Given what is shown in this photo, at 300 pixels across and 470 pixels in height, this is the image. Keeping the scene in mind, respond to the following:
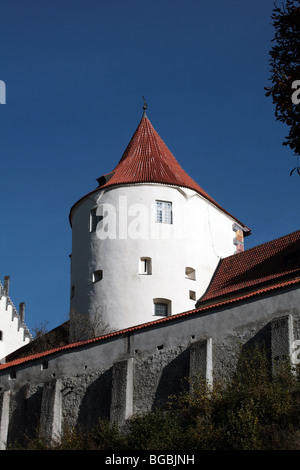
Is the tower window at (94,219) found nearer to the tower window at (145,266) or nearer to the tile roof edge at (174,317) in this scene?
the tower window at (145,266)

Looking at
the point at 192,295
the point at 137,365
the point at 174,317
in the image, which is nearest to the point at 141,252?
the point at 192,295

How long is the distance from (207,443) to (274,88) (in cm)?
1027

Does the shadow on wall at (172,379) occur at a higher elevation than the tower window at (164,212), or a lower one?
lower

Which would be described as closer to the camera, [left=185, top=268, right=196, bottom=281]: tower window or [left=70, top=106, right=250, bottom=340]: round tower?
[left=70, top=106, right=250, bottom=340]: round tower

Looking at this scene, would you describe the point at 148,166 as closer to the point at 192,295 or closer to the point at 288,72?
the point at 192,295

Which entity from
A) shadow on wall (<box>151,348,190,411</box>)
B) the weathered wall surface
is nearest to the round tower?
the weathered wall surface

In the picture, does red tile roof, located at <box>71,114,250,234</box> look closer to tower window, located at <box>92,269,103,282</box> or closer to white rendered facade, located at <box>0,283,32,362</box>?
tower window, located at <box>92,269,103,282</box>

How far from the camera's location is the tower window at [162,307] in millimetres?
37500

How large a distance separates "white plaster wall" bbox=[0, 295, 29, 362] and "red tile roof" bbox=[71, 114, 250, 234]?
11.7m

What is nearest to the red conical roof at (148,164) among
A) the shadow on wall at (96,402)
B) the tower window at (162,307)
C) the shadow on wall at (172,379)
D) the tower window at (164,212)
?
the tower window at (164,212)

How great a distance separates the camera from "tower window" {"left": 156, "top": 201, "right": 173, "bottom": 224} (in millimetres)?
39375

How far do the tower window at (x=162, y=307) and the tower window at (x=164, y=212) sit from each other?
3.85 m

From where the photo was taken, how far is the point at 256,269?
36.0 meters

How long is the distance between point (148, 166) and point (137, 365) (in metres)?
14.4
